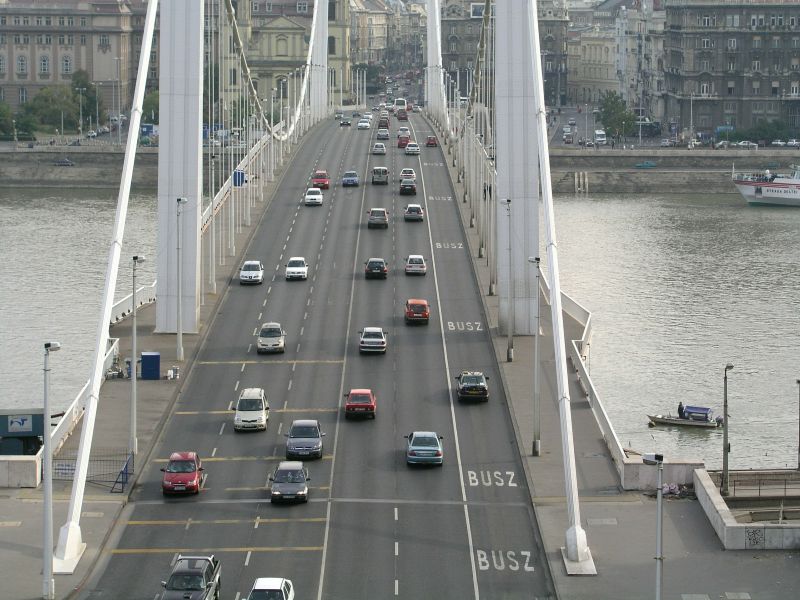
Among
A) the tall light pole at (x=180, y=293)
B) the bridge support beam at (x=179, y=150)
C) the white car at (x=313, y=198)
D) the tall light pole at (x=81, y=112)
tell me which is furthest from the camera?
the tall light pole at (x=81, y=112)

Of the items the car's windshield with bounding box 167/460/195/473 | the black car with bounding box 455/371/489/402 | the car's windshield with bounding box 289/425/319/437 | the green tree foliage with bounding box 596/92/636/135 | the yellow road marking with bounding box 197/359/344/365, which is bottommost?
the car's windshield with bounding box 167/460/195/473

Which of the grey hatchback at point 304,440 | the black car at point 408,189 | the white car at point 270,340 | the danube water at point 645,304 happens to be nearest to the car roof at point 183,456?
the grey hatchback at point 304,440

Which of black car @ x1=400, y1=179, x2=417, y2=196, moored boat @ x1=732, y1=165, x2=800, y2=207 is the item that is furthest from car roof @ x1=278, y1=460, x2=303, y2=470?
moored boat @ x1=732, y1=165, x2=800, y2=207

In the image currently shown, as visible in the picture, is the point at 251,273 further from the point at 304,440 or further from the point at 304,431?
the point at 304,440

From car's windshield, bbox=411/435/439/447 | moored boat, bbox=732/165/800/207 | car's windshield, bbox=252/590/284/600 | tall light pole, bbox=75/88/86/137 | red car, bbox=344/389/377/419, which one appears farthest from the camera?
tall light pole, bbox=75/88/86/137

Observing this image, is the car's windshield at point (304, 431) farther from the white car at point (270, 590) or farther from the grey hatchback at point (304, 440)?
the white car at point (270, 590)

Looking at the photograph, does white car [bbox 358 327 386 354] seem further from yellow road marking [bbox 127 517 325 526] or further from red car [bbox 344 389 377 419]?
yellow road marking [bbox 127 517 325 526]
